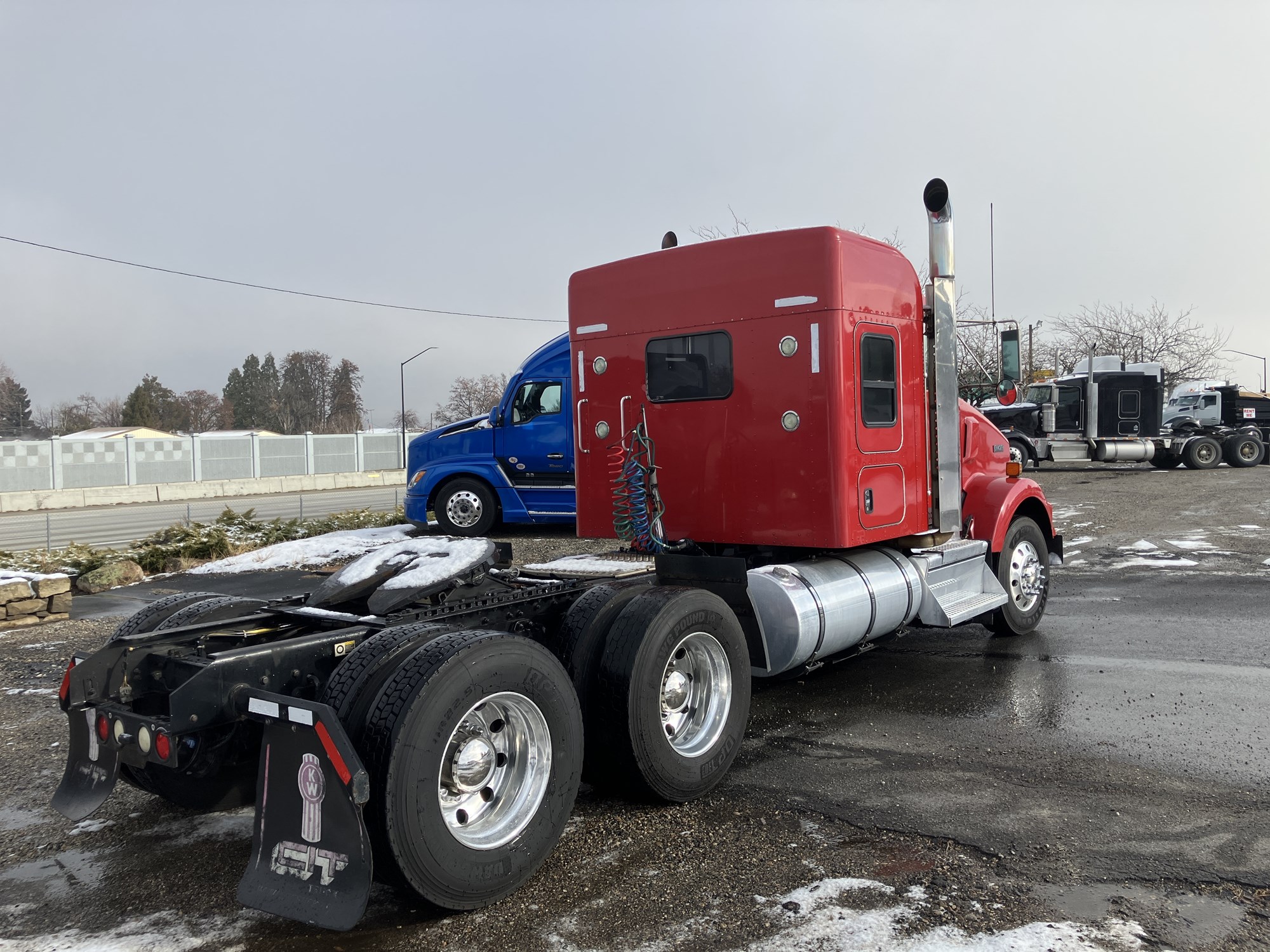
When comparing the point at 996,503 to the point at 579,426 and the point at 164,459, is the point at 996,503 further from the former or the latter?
the point at 164,459

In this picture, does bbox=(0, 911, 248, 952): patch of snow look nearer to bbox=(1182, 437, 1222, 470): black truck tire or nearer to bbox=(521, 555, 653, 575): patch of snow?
bbox=(521, 555, 653, 575): patch of snow

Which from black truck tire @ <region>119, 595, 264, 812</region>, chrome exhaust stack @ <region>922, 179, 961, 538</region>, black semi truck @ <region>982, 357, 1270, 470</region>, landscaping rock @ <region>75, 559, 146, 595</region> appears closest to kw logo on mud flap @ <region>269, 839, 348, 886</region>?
black truck tire @ <region>119, 595, 264, 812</region>

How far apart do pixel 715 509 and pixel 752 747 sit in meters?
1.53

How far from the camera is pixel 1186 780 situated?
4629 millimetres

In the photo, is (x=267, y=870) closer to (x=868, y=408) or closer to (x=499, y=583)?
(x=499, y=583)

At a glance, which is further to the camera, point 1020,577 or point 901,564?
point 1020,577

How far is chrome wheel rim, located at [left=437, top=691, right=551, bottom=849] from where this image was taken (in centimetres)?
355

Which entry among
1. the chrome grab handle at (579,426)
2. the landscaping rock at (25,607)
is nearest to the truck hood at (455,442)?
the landscaping rock at (25,607)

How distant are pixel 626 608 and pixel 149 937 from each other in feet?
7.38

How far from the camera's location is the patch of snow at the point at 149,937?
3.26m

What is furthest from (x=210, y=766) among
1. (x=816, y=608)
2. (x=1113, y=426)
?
(x=1113, y=426)

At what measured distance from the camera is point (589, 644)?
4484 mm

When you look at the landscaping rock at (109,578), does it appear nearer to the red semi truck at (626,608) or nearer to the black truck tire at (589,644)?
the red semi truck at (626,608)

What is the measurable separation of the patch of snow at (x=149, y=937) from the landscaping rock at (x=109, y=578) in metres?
9.34
